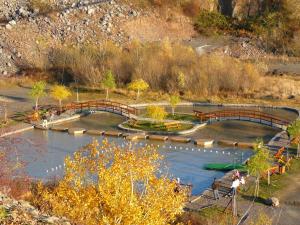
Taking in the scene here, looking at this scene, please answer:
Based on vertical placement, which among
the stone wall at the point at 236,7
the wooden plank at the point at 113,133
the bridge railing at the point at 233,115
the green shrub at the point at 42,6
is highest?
the stone wall at the point at 236,7

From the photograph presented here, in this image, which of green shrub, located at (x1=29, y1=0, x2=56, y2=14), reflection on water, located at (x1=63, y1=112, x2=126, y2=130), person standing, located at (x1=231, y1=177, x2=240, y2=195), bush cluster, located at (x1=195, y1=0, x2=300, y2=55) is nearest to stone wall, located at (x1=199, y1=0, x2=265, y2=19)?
bush cluster, located at (x1=195, y1=0, x2=300, y2=55)

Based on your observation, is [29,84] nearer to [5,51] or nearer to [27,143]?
[5,51]

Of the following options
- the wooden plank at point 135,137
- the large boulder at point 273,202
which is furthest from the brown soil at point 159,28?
the large boulder at point 273,202

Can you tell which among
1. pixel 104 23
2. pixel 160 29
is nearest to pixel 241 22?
pixel 160 29

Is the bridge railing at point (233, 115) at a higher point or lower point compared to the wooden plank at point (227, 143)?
higher

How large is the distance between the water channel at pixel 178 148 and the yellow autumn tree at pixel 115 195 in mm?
9860

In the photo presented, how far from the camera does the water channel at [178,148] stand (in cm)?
2922

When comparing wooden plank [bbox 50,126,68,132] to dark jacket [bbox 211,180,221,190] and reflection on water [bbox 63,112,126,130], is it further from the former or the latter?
dark jacket [bbox 211,180,221,190]

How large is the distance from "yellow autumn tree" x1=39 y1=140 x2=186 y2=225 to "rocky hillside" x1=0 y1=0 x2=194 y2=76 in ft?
134

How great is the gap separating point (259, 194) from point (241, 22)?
56.0 meters

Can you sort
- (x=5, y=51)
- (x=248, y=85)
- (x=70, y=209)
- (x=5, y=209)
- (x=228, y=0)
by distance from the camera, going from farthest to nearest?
(x=228, y=0) → (x=5, y=51) → (x=248, y=85) → (x=70, y=209) → (x=5, y=209)

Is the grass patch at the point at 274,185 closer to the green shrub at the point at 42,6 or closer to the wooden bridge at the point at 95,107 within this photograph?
the wooden bridge at the point at 95,107

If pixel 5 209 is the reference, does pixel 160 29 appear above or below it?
above

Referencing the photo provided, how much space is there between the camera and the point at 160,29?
239 feet
